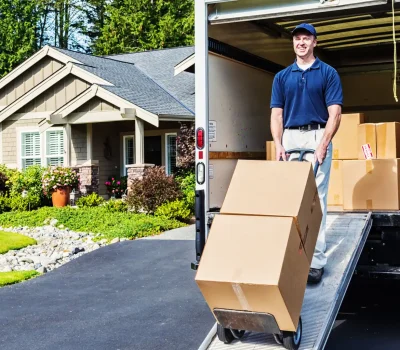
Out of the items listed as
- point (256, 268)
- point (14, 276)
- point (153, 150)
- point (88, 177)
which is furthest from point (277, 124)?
point (153, 150)

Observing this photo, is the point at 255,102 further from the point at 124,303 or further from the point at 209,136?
the point at 124,303

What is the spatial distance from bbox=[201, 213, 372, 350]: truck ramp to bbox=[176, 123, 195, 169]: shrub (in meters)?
11.3

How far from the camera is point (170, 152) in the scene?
1839 cm

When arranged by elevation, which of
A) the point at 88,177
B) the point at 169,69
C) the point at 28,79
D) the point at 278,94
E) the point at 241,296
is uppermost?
the point at 169,69

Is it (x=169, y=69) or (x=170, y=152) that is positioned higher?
(x=169, y=69)

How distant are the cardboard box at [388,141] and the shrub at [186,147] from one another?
10875 mm

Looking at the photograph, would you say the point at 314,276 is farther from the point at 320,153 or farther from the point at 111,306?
the point at 111,306

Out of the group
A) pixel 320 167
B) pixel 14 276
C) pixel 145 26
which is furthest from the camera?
pixel 145 26

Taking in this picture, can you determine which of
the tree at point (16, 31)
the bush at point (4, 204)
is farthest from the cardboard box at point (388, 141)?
the tree at point (16, 31)

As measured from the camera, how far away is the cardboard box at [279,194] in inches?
167

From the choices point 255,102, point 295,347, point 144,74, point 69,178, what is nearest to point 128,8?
point 144,74

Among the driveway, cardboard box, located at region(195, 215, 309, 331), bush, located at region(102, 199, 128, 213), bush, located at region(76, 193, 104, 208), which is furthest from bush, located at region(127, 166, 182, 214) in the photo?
cardboard box, located at region(195, 215, 309, 331)

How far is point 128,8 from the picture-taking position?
3466 cm

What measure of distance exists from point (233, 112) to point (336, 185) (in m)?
1.17
